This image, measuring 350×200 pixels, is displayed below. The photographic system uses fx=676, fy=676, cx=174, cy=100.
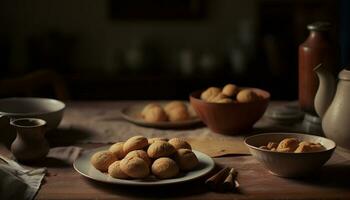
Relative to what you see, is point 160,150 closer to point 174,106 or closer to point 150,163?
point 150,163

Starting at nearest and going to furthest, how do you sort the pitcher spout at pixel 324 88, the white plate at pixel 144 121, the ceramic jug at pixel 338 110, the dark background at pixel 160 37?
1. the ceramic jug at pixel 338 110
2. the pitcher spout at pixel 324 88
3. the white plate at pixel 144 121
4. the dark background at pixel 160 37

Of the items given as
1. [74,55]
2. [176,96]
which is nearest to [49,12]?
[74,55]

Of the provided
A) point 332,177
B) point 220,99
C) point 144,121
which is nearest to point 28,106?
point 144,121

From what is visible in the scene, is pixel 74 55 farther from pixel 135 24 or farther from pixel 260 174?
pixel 260 174

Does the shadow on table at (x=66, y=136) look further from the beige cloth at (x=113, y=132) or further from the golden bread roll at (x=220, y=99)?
the golden bread roll at (x=220, y=99)

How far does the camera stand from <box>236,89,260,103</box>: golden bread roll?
5.83 ft

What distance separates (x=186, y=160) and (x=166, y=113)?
564 mm

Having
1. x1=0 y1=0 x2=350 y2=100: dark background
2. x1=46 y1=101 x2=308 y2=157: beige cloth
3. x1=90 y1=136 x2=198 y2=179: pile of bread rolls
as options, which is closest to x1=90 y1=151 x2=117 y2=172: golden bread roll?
x1=90 y1=136 x2=198 y2=179: pile of bread rolls

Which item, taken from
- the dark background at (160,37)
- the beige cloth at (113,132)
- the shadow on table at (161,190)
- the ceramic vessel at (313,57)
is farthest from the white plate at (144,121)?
the dark background at (160,37)

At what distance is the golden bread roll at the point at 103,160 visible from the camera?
1.40 metres

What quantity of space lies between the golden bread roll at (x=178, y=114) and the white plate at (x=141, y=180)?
39 centimetres

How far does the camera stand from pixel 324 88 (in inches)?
65.8

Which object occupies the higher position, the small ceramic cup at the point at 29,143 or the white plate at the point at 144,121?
the small ceramic cup at the point at 29,143

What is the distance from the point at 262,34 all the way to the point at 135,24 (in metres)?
0.72
